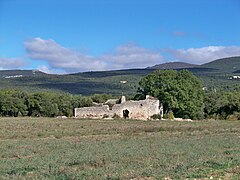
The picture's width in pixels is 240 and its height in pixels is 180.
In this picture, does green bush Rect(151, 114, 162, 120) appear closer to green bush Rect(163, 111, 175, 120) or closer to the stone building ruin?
the stone building ruin

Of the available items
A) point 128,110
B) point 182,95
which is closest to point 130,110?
point 128,110

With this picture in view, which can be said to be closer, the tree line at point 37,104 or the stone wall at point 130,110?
the stone wall at point 130,110

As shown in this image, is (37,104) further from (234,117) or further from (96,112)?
(234,117)

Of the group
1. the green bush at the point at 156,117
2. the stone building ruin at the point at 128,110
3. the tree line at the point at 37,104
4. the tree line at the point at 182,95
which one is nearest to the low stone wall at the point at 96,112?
the stone building ruin at the point at 128,110

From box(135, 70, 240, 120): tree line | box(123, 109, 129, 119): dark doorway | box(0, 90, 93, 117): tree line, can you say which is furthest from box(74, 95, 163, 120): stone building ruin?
box(0, 90, 93, 117): tree line

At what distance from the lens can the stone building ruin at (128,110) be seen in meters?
58.6

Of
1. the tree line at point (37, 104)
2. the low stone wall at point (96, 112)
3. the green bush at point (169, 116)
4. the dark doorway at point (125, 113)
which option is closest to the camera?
the low stone wall at point (96, 112)

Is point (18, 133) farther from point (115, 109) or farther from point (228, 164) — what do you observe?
point (115, 109)

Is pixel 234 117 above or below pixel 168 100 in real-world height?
below

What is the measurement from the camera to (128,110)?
194 feet

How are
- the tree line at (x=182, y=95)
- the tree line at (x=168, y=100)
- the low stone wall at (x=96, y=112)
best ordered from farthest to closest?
1. the tree line at (x=168, y=100)
2. the tree line at (x=182, y=95)
3. the low stone wall at (x=96, y=112)

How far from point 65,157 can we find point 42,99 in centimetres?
5757

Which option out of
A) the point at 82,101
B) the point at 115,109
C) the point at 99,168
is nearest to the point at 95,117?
the point at 115,109

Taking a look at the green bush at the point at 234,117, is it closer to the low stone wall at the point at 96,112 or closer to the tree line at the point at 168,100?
the tree line at the point at 168,100
